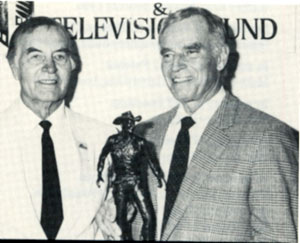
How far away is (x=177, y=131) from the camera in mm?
2695

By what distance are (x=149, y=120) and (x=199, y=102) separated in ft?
0.92

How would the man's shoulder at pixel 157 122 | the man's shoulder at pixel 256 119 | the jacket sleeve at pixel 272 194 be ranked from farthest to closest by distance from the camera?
the man's shoulder at pixel 157 122 → the man's shoulder at pixel 256 119 → the jacket sleeve at pixel 272 194

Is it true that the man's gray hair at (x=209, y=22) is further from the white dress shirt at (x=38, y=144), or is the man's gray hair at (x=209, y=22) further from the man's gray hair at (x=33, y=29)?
the white dress shirt at (x=38, y=144)

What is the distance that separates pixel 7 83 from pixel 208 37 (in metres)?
1.07

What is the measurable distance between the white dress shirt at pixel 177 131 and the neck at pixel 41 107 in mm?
609

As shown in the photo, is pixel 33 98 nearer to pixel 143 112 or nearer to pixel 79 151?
pixel 79 151

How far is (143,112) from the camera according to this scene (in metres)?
2.74

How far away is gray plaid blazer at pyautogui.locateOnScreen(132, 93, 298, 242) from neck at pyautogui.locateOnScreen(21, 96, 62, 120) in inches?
26.3

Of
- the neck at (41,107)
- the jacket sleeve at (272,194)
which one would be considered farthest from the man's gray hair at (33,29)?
the jacket sleeve at (272,194)

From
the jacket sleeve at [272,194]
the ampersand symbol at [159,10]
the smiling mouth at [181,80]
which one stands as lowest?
the jacket sleeve at [272,194]

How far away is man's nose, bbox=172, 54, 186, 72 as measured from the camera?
2.63 m

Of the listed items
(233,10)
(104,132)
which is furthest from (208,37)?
(104,132)

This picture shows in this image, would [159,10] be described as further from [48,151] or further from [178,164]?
[48,151]

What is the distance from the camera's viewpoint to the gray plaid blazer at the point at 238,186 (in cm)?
250
